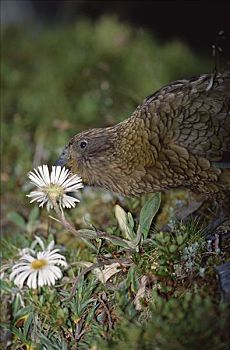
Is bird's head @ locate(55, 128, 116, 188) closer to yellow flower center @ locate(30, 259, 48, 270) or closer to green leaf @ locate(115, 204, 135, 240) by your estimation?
green leaf @ locate(115, 204, 135, 240)

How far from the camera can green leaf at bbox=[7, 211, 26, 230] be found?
150 inches

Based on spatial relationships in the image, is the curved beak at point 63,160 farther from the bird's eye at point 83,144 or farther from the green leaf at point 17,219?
the green leaf at point 17,219

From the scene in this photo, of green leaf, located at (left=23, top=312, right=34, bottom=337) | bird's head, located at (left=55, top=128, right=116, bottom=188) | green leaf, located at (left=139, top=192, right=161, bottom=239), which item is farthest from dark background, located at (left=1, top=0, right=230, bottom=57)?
green leaf, located at (left=23, top=312, right=34, bottom=337)

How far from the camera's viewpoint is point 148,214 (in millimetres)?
2893

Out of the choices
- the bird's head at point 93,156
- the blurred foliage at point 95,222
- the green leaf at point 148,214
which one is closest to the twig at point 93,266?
the blurred foliage at point 95,222

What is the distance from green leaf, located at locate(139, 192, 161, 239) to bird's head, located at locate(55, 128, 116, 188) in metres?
0.25

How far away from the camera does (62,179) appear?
2.76 metres

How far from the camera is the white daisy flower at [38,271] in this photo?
A: 2828mm

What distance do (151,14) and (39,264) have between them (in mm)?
4184

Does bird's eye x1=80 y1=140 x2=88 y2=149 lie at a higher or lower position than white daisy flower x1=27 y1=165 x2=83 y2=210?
higher

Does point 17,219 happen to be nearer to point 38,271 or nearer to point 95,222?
point 95,222

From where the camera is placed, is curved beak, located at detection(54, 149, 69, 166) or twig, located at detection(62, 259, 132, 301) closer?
twig, located at detection(62, 259, 132, 301)

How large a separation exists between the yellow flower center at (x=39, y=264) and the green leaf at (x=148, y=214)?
0.49 meters

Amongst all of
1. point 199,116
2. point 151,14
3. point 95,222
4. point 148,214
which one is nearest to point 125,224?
point 148,214
